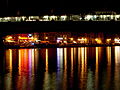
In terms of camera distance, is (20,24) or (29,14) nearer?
(20,24)

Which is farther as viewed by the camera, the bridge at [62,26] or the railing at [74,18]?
the railing at [74,18]

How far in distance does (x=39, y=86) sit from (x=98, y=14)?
223 ft

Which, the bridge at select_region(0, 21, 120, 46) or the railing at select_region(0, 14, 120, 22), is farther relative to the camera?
the railing at select_region(0, 14, 120, 22)

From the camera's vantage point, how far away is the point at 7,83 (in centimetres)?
2522

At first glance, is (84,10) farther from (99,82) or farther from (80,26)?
(99,82)

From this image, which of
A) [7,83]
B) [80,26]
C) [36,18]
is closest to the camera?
[7,83]

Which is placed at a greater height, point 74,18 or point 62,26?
point 74,18

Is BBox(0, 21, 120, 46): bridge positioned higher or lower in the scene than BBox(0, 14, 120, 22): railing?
lower

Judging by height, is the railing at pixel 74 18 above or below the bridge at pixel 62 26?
above

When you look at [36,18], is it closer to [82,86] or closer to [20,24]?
[20,24]

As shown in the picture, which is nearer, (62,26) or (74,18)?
(62,26)

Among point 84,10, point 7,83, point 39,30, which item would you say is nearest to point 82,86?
point 7,83

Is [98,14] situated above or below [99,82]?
above

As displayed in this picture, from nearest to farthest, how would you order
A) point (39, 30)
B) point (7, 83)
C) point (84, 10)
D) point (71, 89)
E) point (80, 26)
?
point (71, 89) < point (7, 83) < point (80, 26) < point (39, 30) < point (84, 10)
